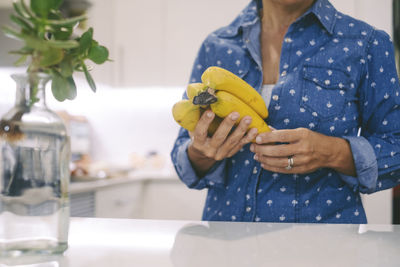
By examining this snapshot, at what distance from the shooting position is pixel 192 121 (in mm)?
774

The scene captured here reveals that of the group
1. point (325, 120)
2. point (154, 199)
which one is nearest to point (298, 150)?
point (325, 120)

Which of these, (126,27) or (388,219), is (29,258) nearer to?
(388,219)

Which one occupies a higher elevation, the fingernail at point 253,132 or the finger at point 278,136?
the fingernail at point 253,132

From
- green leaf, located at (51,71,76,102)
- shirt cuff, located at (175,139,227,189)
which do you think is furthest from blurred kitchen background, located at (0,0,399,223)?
green leaf, located at (51,71,76,102)

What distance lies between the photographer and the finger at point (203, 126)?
742 millimetres

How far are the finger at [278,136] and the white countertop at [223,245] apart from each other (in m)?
0.16

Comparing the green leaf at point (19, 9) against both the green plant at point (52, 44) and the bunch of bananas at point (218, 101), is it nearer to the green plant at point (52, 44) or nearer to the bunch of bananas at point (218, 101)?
the green plant at point (52, 44)

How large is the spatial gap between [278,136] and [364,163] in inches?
8.3

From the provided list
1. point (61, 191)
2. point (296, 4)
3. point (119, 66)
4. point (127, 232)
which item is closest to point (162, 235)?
point (127, 232)

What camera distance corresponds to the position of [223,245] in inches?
22.1

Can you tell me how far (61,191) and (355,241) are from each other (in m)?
0.41

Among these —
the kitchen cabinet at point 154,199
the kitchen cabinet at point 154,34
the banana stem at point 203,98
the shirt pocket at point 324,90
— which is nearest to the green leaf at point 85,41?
the banana stem at point 203,98

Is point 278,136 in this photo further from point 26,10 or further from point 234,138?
point 26,10

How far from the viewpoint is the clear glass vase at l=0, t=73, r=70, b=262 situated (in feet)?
1.54
